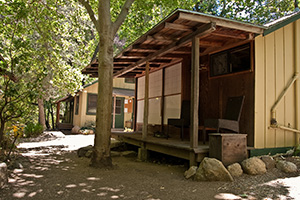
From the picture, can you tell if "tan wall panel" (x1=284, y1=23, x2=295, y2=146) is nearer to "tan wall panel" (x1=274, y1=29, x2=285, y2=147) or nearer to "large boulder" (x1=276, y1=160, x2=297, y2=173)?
"tan wall panel" (x1=274, y1=29, x2=285, y2=147)

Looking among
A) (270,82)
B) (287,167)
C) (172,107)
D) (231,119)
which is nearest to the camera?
(287,167)

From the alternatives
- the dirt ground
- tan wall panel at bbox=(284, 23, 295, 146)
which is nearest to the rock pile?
the dirt ground

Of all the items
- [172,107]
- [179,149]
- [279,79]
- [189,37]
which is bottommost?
[179,149]

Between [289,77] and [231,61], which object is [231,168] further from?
[289,77]

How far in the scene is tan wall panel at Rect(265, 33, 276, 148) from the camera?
5.29 meters

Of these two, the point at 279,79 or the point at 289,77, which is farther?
the point at 289,77

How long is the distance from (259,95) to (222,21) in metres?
1.82

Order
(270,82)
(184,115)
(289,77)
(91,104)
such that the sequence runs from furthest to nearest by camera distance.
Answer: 1. (91,104)
2. (184,115)
3. (289,77)
4. (270,82)

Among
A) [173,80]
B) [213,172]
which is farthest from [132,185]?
[173,80]

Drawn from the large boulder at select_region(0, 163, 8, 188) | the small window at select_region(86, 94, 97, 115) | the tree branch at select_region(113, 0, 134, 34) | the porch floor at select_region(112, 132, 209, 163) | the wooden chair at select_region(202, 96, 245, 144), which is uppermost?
the tree branch at select_region(113, 0, 134, 34)

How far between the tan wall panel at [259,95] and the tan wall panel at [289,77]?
82 cm

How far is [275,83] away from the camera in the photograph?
17.9ft

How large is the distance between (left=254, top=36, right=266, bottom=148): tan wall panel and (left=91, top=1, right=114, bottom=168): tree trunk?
10.1 feet

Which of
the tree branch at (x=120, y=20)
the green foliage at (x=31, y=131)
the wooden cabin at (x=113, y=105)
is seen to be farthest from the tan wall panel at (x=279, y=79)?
the wooden cabin at (x=113, y=105)
